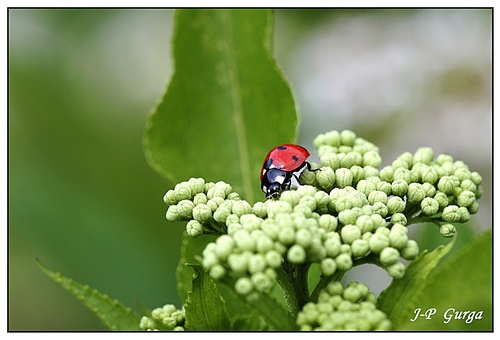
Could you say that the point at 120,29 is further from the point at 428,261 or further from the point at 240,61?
the point at 428,261

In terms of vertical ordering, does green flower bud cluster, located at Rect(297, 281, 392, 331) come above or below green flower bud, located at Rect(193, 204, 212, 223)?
below

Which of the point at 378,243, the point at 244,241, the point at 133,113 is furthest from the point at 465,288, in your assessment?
the point at 133,113

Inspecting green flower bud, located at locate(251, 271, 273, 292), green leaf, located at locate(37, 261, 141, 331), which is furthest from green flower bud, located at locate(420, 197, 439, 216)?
green leaf, located at locate(37, 261, 141, 331)

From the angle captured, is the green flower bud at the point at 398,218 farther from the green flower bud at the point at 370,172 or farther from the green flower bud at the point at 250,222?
the green flower bud at the point at 250,222

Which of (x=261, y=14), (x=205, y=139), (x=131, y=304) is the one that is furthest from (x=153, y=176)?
(x=261, y=14)

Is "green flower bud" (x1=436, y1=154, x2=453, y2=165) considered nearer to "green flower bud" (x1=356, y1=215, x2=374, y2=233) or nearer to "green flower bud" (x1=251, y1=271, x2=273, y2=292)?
"green flower bud" (x1=356, y1=215, x2=374, y2=233)

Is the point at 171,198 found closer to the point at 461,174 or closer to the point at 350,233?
the point at 350,233

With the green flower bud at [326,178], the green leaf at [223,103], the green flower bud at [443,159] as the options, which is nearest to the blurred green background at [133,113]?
the green leaf at [223,103]
